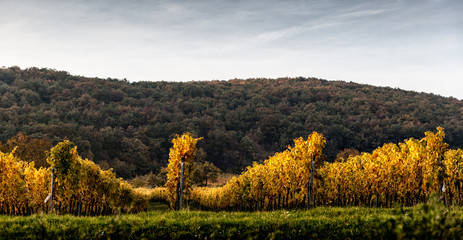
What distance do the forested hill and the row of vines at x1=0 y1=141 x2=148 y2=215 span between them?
1308 inches

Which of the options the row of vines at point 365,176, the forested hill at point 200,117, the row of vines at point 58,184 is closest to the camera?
the row of vines at point 58,184

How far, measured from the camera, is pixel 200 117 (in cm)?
8475

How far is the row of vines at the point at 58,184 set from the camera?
53.9 ft

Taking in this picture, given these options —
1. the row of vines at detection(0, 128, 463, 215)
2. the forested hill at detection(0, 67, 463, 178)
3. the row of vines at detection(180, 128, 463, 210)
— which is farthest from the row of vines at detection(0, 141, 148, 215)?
the forested hill at detection(0, 67, 463, 178)

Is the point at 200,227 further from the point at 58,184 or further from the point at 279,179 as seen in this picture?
the point at 279,179

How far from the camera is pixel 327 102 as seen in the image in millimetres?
104875

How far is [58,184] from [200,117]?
6826 centimetres

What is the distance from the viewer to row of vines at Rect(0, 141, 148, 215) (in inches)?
647

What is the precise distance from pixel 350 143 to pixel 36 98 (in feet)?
236

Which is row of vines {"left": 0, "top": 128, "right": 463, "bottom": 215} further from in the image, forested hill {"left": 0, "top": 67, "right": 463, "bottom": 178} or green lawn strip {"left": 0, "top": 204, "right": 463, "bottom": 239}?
forested hill {"left": 0, "top": 67, "right": 463, "bottom": 178}

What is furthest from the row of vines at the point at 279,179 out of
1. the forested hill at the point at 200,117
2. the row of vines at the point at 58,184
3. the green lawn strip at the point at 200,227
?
the forested hill at the point at 200,117

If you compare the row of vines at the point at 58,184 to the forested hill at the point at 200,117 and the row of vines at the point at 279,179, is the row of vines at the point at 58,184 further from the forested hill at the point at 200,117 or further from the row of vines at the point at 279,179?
the forested hill at the point at 200,117

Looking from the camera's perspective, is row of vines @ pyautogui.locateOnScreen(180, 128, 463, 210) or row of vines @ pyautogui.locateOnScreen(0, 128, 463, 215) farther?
row of vines @ pyautogui.locateOnScreen(180, 128, 463, 210)

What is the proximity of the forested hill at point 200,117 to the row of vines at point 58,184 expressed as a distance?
3322 cm
